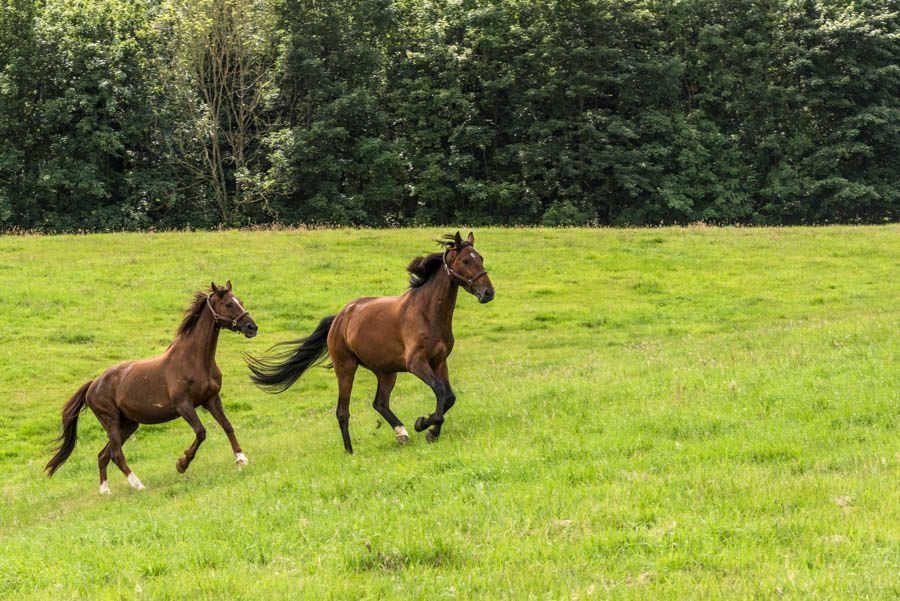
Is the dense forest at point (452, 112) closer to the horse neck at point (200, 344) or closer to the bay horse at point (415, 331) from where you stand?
the horse neck at point (200, 344)

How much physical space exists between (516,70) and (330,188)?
15515 millimetres

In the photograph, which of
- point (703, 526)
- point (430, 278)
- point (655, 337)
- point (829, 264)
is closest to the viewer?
point (703, 526)

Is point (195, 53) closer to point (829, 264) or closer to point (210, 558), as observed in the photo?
point (829, 264)

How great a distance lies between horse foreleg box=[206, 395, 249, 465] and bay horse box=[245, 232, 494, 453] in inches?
63.0

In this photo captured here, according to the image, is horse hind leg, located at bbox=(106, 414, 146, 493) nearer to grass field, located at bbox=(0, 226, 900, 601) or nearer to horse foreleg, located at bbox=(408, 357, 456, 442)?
grass field, located at bbox=(0, 226, 900, 601)

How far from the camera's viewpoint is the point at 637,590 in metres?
6.32

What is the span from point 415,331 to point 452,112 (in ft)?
165

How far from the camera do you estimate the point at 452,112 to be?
203 ft

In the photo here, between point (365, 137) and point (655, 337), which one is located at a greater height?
point (365, 137)

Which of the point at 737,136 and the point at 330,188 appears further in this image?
the point at 737,136

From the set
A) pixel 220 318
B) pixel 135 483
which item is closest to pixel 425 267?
pixel 220 318

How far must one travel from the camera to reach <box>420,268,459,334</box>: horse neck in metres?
13.3

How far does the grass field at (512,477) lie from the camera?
275 inches

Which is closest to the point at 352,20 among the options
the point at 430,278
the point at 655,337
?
the point at 655,337
